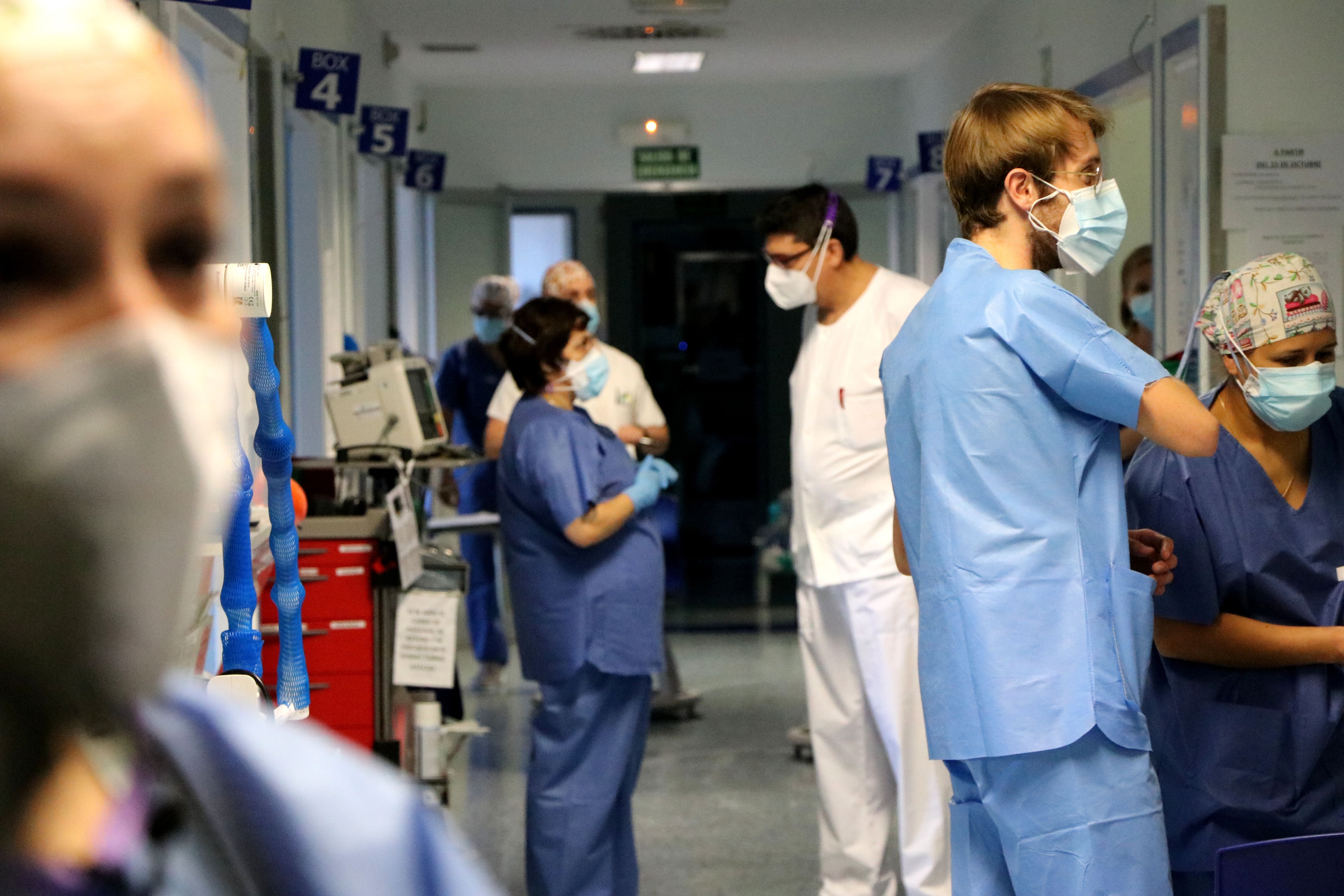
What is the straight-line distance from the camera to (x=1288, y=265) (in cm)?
205

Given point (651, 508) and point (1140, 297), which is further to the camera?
point (1140, 297)

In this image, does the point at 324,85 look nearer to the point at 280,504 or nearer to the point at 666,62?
the point at 280,504

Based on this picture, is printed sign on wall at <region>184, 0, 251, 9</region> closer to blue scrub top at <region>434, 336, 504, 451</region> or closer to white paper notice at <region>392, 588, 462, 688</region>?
white paper notice at <region>392, 588, 462, 688</region>

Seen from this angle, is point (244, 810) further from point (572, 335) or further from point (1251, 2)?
point (1251, 2)

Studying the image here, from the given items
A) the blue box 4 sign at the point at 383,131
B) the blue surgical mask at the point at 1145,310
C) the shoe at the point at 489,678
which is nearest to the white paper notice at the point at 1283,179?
the blue surgical mask at the point at 1145,310

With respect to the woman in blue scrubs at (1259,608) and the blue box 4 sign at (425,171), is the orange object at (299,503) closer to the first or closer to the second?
the woman in blue scrubs at (1259,608)

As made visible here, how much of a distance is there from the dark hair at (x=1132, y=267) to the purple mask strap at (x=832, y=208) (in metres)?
1.88

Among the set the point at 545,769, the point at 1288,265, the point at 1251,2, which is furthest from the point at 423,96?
the point at 1288,265

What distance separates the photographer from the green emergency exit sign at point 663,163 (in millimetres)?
9164

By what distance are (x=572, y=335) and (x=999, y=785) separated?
1.81 metres

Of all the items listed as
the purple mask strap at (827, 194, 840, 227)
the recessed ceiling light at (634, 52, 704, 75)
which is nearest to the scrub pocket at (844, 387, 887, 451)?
the purple mask strap at (827, 194, 840, 227)

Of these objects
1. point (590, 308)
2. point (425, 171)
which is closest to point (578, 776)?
point (590, 308)

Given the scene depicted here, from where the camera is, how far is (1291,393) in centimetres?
196

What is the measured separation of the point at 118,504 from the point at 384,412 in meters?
3.14
